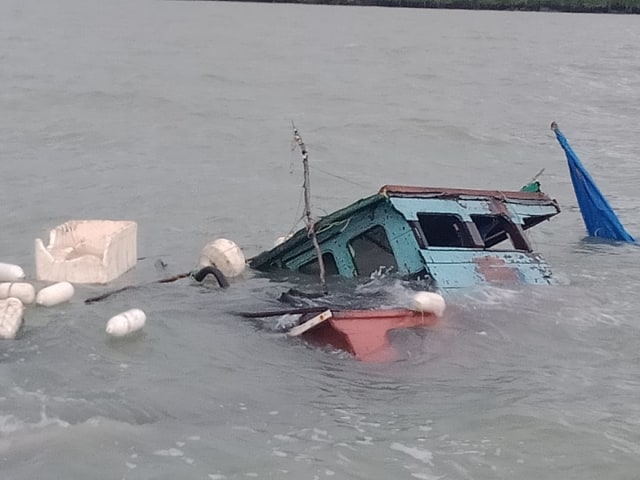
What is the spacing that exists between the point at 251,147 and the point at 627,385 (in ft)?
52.2

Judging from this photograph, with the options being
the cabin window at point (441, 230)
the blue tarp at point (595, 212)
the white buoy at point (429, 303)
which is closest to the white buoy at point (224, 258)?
the cabin window at point (441, 230)

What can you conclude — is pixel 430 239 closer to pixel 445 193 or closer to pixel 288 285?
pixel 445 193

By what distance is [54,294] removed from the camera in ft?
33.8

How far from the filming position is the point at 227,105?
29.2 meters

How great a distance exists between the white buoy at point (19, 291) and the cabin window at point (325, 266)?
324cm

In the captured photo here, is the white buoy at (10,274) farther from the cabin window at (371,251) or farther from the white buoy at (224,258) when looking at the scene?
the cabin window at (371,251)

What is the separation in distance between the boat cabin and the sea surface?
261 mm

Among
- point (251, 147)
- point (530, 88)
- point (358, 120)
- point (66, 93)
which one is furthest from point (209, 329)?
point (530, 88)

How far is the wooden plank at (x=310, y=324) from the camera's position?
8.68m

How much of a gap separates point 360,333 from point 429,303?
0.96 m

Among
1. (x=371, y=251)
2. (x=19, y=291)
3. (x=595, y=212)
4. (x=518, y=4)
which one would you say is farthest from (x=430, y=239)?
(x=518, y=4)

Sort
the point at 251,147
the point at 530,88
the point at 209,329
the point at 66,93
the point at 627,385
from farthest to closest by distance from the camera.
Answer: the point at 530,88, the point at 66,93, the point at 251,147, the point at 209,329, the point at 627,385

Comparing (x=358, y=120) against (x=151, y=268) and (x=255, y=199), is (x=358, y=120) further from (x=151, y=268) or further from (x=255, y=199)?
(x=151, y=268)

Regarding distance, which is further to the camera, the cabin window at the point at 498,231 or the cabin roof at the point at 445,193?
the cabin window at the point at 498,231
